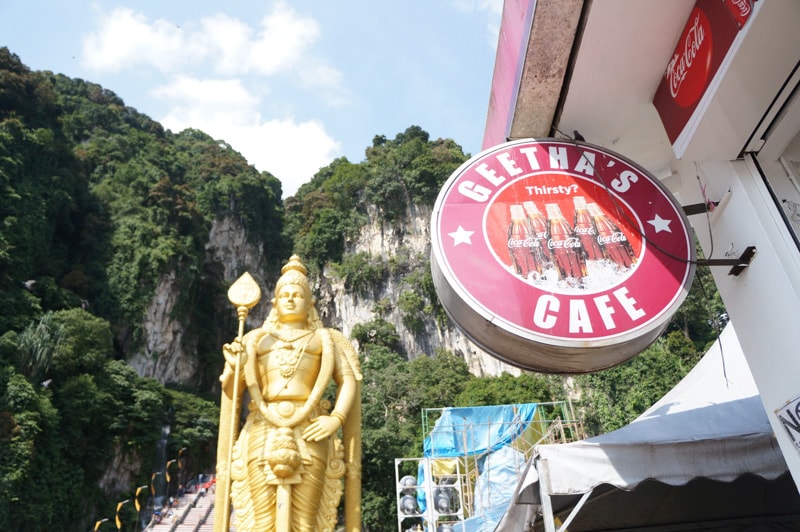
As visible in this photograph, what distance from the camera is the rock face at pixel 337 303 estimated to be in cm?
Answer: 2773

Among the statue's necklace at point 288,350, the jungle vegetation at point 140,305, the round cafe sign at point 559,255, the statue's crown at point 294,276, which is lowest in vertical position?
the round cafe sign at point 559,255

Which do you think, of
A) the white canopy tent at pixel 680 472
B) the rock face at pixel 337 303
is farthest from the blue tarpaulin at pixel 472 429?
the white canopy tent at pixel 680 472

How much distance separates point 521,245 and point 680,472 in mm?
2006

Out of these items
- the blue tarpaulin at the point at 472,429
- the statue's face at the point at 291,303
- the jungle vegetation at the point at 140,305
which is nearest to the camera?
the statue's face at the point at 291,303

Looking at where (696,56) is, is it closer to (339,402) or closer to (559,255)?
(559,255)

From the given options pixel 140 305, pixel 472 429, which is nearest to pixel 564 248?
pixel 472 429

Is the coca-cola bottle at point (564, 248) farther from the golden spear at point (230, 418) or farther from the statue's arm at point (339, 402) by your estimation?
the statue's arm at point (339, 402)

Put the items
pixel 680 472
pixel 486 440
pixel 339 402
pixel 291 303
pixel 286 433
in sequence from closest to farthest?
1. pixel 680 472
2. pixel 286 433
3. pixel 339 402
4. pixel 291 303
5. pixel 486 440

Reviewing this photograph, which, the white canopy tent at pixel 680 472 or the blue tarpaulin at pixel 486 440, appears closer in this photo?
the white canopy tent at pixel 680 472

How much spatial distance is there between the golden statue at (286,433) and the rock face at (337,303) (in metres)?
22.2

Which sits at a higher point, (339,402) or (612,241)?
(339,402)

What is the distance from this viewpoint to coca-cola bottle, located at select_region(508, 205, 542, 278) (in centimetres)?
242

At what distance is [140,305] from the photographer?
2647cm

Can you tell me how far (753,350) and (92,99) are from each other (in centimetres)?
4803
